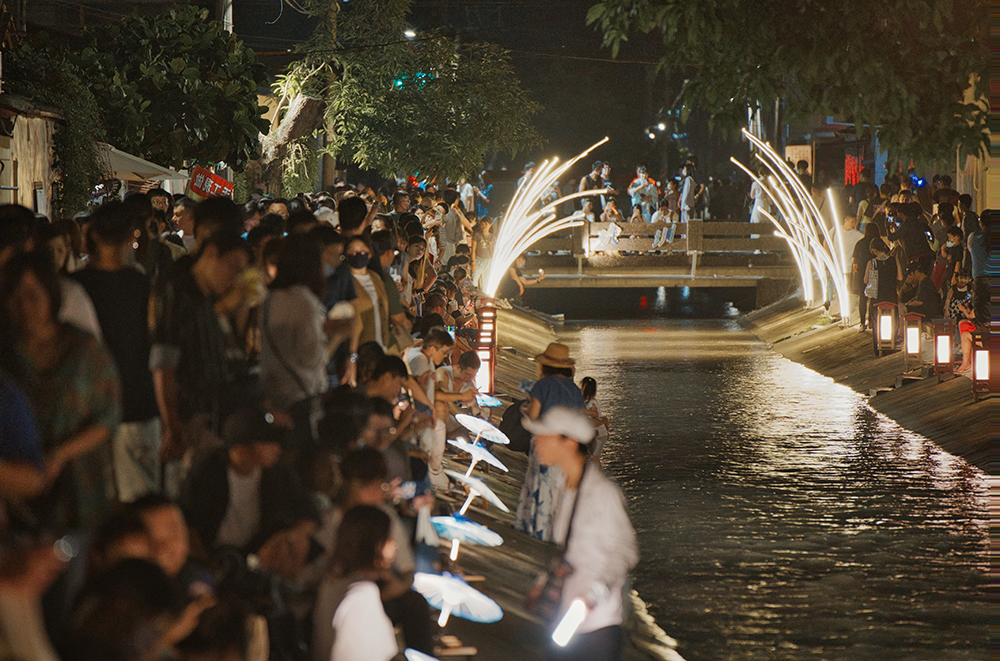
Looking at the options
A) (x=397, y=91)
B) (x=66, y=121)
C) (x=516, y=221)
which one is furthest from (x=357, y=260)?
(x=397, y=91)

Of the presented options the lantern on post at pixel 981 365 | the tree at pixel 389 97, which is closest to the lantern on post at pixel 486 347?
the lantern on post at pixel 981 365

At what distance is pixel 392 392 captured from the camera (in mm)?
6867

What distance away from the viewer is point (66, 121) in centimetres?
1262

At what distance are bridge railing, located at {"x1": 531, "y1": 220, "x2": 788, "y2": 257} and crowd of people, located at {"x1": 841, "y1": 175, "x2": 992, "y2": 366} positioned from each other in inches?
381

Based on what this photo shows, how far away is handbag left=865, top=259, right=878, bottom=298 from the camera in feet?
67.0

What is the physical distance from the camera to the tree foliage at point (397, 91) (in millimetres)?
26797

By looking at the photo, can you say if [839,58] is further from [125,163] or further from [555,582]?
[125,163]

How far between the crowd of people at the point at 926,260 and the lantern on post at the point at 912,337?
13 centimetres

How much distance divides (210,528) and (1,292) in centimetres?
133

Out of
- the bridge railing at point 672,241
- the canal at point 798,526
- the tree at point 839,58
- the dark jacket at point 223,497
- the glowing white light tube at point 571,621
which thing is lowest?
the canal at point 798,526

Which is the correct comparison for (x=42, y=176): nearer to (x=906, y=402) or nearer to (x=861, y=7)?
(x=861, y=7)

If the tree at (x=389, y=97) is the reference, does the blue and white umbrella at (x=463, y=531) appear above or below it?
below

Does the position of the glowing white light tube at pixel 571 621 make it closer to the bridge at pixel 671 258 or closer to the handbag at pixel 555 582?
the handbag at pixel 555 582

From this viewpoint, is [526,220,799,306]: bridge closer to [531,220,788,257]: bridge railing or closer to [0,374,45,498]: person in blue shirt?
[531,220,788,257]: bridge railing
